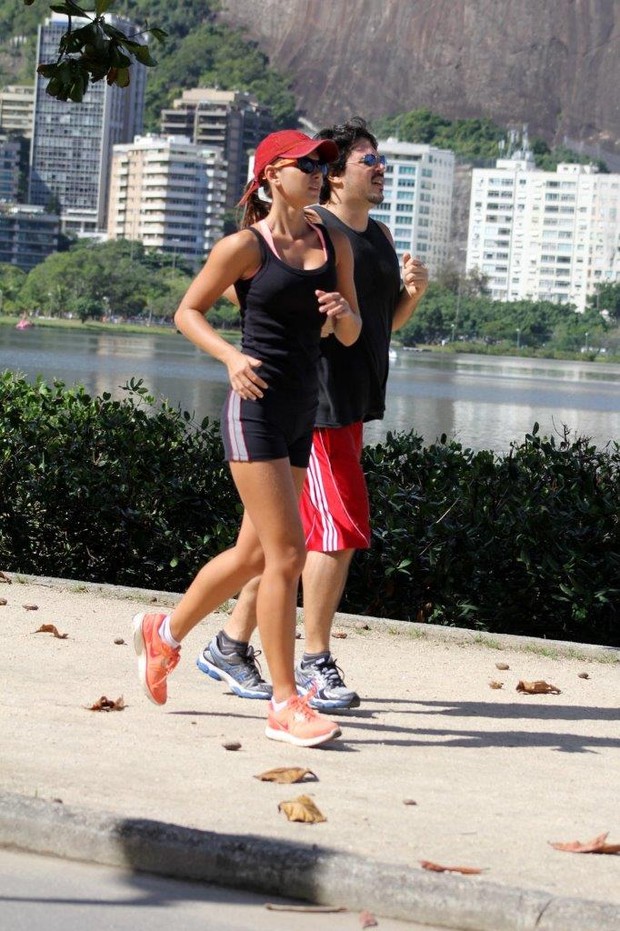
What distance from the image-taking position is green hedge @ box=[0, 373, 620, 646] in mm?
6844

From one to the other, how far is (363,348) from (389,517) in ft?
5.63

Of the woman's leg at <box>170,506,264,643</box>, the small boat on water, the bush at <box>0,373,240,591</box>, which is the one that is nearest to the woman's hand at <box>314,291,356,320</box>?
the woman's leg at <box>170,506,264,643</box>

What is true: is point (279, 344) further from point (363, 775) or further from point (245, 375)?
point (363, 775)

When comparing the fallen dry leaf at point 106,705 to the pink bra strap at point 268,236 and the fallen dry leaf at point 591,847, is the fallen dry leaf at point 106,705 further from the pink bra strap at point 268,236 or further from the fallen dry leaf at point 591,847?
the fallen dry leaf at point 591,847

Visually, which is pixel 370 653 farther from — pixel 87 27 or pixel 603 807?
pixel 87 27

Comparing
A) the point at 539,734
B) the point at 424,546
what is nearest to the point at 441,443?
the point at 424,546

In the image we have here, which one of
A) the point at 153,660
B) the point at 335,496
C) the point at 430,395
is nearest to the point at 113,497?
the point at 335,496

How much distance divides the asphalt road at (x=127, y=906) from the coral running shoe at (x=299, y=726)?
3.84 feet

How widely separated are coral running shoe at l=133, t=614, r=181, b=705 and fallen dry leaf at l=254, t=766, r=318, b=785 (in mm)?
765

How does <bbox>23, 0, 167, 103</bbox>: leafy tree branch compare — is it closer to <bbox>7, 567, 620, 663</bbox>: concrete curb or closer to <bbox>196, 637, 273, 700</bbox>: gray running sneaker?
<bbox>196, 637, 273, 700</bbox>: gray running sneaker

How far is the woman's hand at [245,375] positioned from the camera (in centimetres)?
459

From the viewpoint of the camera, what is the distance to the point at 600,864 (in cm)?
362

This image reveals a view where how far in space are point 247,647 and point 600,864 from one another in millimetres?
2019

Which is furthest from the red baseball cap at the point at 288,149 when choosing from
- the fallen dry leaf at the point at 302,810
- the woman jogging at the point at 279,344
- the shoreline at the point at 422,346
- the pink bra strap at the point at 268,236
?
the shoreline at the point at 422,346
